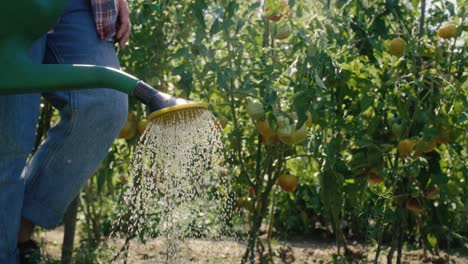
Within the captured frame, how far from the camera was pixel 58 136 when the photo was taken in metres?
1.96

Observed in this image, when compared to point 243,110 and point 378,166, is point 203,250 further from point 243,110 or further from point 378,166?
point 378,166

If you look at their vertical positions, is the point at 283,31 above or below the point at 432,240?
above

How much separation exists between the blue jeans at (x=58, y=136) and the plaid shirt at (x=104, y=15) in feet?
0.08

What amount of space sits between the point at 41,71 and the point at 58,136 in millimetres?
474

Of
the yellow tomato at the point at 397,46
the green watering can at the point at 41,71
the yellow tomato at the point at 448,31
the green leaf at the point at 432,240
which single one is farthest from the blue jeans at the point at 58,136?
the green leaf at the point at 432,240

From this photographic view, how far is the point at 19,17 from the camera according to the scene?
1.55 m

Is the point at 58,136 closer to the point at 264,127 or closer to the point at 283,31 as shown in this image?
the point at 264,127

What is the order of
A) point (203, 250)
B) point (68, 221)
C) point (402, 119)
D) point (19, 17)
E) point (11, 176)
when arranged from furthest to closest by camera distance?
point (203, 250) < point (68, 221) < point (402, 119) < point (11, 176) < point (19, 17)

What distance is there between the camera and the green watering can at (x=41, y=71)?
A: 4.94 ft

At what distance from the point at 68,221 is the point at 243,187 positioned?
0.56 meters

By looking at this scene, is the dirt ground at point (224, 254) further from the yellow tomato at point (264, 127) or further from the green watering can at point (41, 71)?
the green watering can at point (41, 71)

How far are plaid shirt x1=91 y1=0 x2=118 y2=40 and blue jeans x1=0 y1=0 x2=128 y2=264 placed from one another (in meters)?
0.03

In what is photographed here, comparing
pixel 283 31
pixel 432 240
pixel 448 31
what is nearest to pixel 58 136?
pixel 283 31

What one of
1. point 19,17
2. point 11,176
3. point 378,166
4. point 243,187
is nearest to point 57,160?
point 11,176
